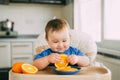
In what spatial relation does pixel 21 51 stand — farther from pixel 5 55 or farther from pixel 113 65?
pixel 113 65

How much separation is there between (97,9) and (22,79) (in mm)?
2034

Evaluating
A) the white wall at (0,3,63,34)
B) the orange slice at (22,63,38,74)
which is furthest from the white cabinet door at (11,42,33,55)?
the orange slice at (22,63,38,74)

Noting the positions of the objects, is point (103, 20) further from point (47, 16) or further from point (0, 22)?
point (0, 22)

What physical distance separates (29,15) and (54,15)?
18.9 inches

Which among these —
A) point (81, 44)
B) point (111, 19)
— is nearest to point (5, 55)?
point (111, 19)

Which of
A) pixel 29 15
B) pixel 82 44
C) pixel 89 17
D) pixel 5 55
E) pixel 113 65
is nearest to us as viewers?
pixel 82 44

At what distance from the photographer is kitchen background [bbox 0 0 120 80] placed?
2.26 metres

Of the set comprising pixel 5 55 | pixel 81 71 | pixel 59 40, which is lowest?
pixel 5 55

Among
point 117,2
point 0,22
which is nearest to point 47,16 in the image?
point 0,22

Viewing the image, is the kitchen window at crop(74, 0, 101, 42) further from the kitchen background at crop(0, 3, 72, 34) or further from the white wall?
the white wall

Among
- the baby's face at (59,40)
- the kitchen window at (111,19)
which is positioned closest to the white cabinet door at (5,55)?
the kitchen window at (111,19)

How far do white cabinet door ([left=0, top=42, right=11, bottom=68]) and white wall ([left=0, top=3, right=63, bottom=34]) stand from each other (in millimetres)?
663

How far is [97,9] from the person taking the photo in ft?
8.99

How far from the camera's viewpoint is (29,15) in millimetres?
3801
